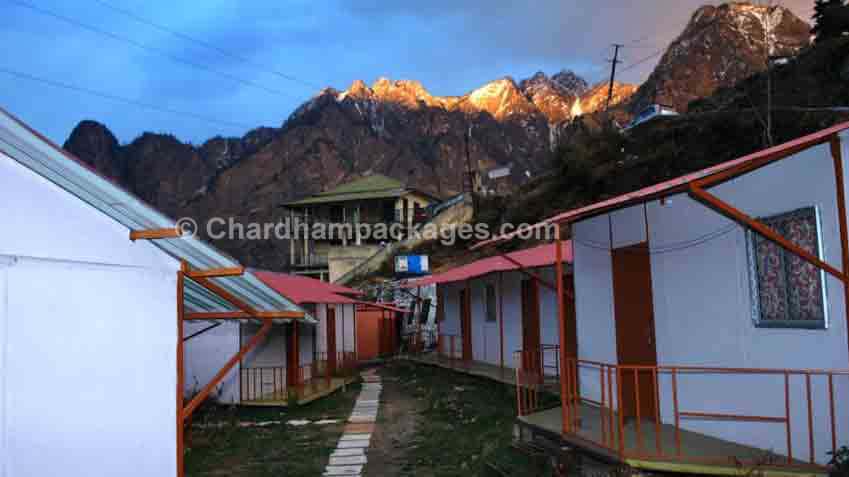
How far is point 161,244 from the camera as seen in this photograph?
5152 millimetres

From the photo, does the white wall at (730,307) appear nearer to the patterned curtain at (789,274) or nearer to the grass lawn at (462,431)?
the patterned curtain at (789,274)

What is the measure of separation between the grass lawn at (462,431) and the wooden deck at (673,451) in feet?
2.37

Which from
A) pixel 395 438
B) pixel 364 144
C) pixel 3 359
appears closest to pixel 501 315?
pixel 395 438

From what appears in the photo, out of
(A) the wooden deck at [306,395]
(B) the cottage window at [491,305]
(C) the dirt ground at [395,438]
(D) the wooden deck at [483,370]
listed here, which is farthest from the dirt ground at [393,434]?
(B) the cottage window at [491,305]

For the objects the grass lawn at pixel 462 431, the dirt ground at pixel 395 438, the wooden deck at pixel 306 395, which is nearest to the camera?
the grass lawn at pixel 462 431

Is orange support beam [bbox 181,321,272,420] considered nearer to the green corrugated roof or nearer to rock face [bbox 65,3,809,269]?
the green corrugated roof

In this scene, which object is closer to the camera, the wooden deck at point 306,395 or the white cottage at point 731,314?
the white cottage at point 731,314

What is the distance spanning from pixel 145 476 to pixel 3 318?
167 centimetres

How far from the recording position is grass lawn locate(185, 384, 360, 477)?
371 inches

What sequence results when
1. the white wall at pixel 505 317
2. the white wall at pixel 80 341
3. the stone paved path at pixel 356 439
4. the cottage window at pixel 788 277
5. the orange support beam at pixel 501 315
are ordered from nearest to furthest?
the white wall at pixel 80 341 → the cottage window at pixel 788 277 → the stone paved path at pixel 356 439 → the white wall at pixel 505 317 → the orange support beam at pixel 501 315

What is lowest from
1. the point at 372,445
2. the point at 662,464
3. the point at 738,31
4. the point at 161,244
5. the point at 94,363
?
the point at 372,445

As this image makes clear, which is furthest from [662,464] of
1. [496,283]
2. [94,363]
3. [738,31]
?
[738,31]

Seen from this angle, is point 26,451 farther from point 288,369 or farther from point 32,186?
point 288,369

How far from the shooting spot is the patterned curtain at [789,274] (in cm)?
602
